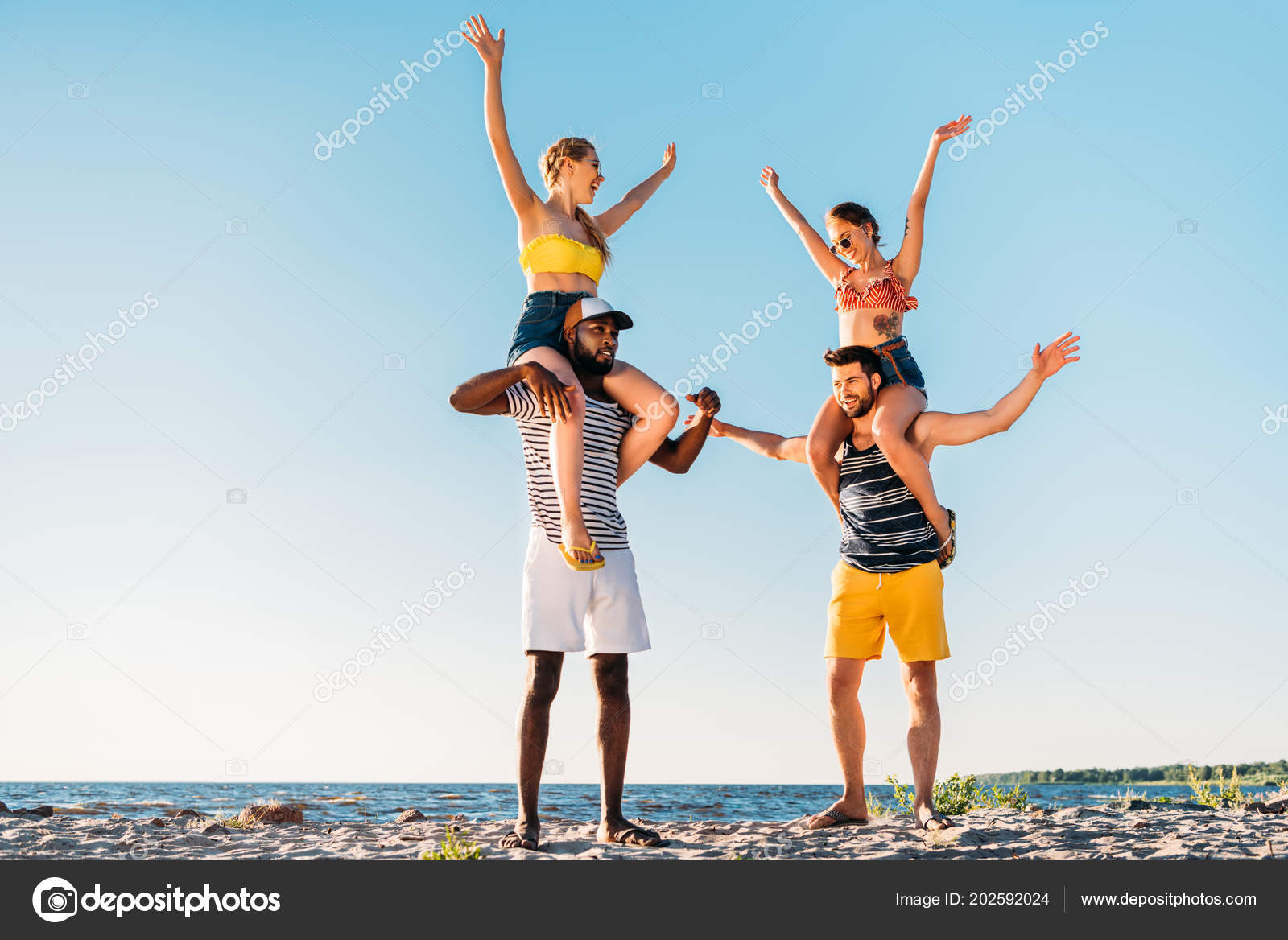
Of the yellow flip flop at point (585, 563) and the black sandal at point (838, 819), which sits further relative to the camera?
the black sandal at point (838, 819)

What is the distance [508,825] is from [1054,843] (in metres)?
2.99

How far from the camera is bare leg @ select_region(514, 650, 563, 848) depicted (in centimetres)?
496

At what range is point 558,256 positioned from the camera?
18.9 feet

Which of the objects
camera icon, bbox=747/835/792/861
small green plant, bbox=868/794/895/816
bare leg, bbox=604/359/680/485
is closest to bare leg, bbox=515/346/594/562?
bare leg, bbox=604/359/680/485

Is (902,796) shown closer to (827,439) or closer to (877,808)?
(877,808)

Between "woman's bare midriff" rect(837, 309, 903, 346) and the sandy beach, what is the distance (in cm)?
294

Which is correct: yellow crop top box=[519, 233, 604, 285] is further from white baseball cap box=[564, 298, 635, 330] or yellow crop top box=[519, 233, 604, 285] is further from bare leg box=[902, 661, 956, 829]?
bare leg box=[902, 661, 956, 829]

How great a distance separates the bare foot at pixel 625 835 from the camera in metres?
4.96

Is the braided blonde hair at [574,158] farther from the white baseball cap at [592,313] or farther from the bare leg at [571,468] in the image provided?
the bare leg at [571,468]

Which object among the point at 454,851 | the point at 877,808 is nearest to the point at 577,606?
the point at 454,851

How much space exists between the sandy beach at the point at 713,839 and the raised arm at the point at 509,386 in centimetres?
215

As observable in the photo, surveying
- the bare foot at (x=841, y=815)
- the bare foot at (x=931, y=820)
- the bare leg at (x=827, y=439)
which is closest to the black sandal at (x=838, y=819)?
the bare foot at (x=841, y=815)

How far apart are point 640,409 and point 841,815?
104 inches
